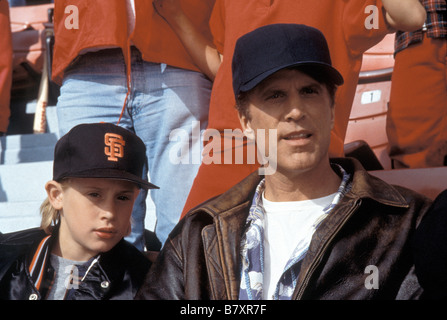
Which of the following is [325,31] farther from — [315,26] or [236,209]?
[236,209]

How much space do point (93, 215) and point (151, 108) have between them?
0.44 m

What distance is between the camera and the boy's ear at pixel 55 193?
170 cm

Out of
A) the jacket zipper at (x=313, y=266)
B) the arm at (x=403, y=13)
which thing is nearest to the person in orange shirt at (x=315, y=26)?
the arm at (x=403, y=13)

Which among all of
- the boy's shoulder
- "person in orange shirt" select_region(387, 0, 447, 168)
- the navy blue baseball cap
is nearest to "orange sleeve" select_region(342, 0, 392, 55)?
the navy blue baseball cap

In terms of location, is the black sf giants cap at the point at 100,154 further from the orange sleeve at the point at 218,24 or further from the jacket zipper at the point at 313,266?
the jacket zipper at the point at 313,266

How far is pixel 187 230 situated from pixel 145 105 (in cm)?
56

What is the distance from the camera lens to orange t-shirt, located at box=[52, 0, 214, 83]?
1798 mm

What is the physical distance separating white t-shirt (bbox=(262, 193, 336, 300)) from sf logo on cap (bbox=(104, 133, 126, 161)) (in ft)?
1.73

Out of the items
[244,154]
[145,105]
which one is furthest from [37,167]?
[244,154]

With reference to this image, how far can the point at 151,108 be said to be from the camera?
1820mm

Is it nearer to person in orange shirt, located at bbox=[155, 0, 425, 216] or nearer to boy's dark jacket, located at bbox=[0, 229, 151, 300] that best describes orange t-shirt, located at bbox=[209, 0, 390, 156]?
person in orange shirt, located at bbox=[155, 0, 425, 216]

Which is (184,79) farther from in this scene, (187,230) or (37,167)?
(37,167)

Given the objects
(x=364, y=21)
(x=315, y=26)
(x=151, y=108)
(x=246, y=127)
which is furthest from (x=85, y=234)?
(x=364, y=21)

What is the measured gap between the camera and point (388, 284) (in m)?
1.21
